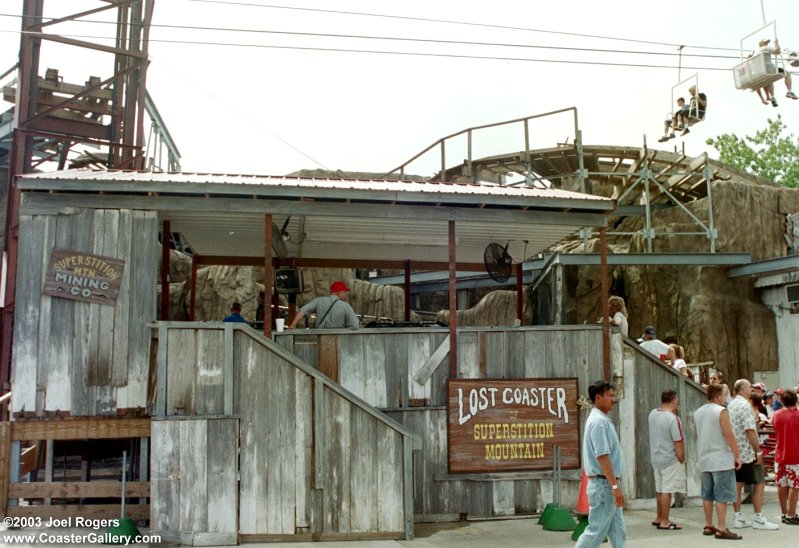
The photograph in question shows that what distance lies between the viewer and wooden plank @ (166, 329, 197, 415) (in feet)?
29.0

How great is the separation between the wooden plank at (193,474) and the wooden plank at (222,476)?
45 millimetres

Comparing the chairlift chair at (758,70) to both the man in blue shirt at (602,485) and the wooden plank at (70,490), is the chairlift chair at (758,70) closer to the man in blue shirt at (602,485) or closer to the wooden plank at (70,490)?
the man in blue shirt at (602,485)

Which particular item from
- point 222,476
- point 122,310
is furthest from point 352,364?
point 122,310

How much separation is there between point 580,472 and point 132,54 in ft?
42.4

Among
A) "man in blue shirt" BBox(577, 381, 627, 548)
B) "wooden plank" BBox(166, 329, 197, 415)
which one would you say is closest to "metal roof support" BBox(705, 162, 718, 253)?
"man in blue shirt" BBox(577, 381, 627, 548)

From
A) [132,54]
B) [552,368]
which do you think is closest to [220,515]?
[552,368]

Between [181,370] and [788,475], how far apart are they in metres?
7.52

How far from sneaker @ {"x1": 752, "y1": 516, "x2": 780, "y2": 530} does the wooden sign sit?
8.17m

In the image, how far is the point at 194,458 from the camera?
28.7 ft

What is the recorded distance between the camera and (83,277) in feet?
29.9

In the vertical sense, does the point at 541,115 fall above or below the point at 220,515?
above

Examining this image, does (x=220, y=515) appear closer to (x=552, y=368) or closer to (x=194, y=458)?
(x=194, y=458)

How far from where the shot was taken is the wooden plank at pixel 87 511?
30.5 feet

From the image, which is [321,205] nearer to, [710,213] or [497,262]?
[497,262]
